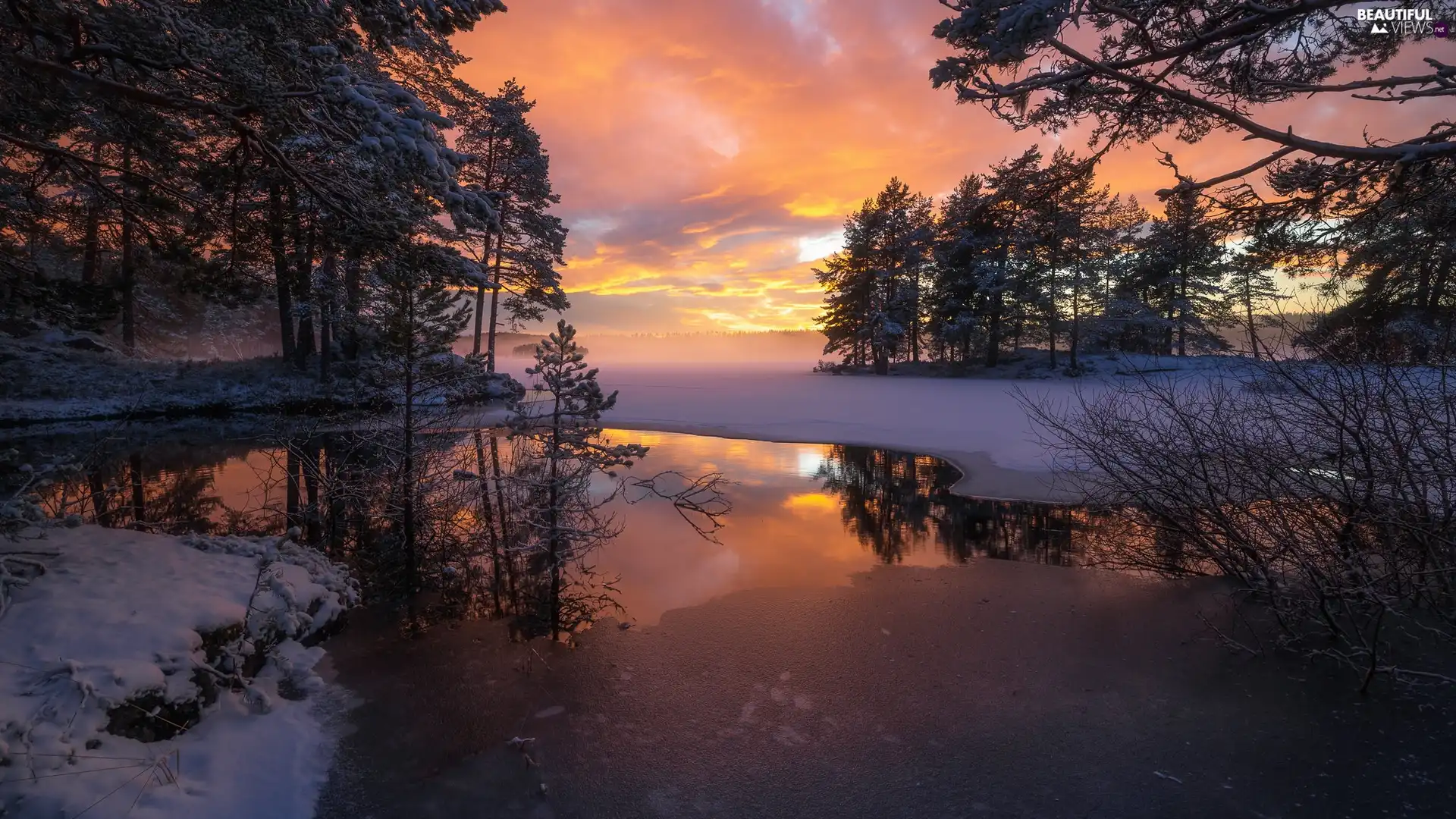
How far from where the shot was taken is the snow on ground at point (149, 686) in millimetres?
3346

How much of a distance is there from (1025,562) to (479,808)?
7.38 m

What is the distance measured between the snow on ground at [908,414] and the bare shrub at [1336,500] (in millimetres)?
1279

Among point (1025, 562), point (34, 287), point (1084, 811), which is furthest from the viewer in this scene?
point (1025, 562)

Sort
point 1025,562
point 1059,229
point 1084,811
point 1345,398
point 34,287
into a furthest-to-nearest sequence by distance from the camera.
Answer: point 1059,229
point 1025,562
point 34,287
point 1345,398
point 1084,811

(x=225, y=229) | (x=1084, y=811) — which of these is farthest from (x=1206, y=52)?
(x=225, y=229)

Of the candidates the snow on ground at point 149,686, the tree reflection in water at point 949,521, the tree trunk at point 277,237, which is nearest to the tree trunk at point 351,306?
the tree trunk at point 277,237

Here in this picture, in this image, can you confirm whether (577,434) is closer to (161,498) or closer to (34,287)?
(34,287)

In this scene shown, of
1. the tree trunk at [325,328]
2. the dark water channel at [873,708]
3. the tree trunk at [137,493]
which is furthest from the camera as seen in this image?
the tree trunk at [325,328]

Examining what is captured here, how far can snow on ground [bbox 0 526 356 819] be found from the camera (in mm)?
3346

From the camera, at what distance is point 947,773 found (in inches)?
160

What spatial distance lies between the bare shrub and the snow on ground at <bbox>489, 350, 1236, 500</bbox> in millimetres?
1279

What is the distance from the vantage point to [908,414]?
875 inches

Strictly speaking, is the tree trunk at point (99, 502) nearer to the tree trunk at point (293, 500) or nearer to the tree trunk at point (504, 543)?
the tree trunk at point (293, 500)

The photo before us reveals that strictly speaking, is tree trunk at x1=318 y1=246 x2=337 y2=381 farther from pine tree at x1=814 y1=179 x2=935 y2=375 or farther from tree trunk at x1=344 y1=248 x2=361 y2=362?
pine tree at x1=814 y1=179 x2=935 y2=375
